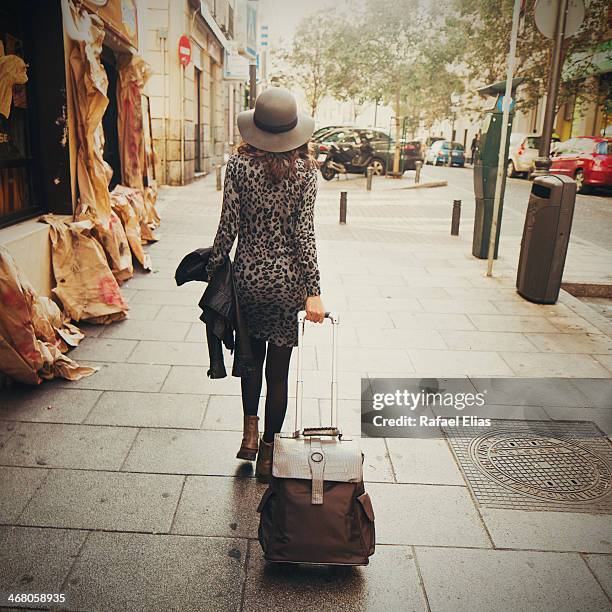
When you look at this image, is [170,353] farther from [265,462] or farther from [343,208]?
[343,208]

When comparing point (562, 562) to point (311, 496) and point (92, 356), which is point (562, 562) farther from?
point (92, 356)

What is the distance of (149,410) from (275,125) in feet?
6.78

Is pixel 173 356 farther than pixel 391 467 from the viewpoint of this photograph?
Yes

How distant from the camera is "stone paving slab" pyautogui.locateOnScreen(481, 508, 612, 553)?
9.41ft

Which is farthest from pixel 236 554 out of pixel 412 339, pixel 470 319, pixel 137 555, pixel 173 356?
pixel 470 319

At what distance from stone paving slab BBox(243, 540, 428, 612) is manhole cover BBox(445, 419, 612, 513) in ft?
2.54

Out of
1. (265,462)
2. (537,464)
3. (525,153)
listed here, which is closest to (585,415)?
(537,464)

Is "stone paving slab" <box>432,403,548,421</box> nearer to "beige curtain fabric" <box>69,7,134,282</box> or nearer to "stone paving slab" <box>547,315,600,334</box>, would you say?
"stone paving slab" <box>547,315,600,334</box>

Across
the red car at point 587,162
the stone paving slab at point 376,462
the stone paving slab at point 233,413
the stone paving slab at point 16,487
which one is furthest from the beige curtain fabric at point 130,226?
the red car at point 587,162

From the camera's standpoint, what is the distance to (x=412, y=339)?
5.55 meters

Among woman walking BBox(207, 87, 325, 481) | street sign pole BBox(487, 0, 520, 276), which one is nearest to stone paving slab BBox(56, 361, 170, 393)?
woman walking BBox(207, 87, 325, 481)

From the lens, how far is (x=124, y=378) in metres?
4.56

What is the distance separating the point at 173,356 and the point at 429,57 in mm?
31153

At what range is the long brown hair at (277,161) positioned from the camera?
9.67 feet
